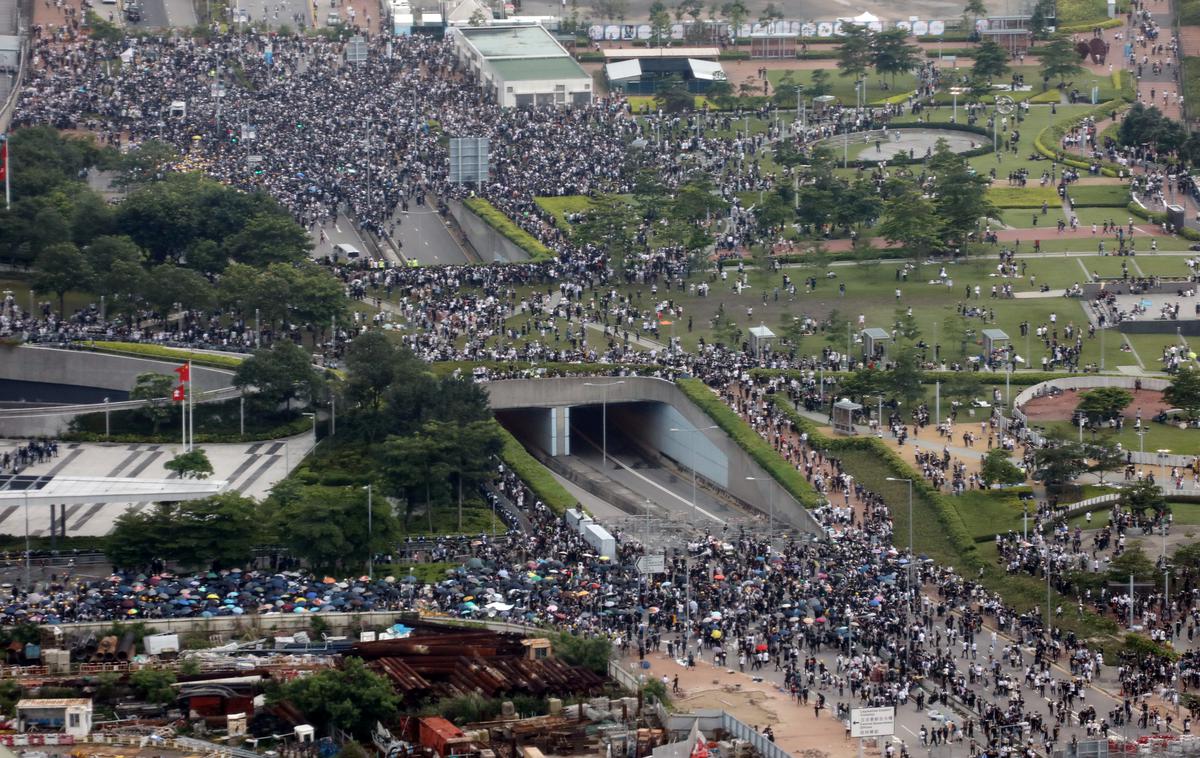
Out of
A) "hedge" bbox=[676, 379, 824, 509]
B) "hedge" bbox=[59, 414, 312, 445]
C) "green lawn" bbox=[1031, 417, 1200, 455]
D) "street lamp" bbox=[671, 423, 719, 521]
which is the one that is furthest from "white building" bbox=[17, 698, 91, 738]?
"green lawn" bbox=[1031, 417, 1200, 455]

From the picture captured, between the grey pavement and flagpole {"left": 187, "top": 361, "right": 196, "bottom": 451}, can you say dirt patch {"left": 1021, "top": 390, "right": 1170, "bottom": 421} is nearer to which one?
the grey pavement

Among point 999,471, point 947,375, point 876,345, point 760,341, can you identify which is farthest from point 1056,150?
point 999,471

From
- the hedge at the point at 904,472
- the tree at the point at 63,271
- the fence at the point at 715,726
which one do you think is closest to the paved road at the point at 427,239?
the tree at the point at 63,271

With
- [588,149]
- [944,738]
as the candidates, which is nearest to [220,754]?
[944,738]

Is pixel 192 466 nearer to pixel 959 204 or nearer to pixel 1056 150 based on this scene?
pixel 959 204

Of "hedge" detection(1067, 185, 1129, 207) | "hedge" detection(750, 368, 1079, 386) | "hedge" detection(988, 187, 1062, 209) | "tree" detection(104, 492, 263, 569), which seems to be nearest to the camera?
"tree" detection(104, 492, 263, 569)

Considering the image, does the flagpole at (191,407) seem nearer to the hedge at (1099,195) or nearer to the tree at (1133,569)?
the tree at (1133,569)
